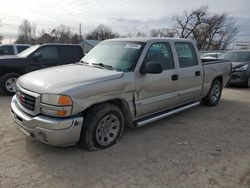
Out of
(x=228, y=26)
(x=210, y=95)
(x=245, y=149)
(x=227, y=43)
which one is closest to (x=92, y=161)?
(x=245, y=149)

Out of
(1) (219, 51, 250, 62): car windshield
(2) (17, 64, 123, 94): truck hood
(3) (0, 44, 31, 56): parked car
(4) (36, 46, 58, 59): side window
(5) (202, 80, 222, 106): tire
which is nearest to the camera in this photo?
(2) (17, 64, 123, 94): truck hood

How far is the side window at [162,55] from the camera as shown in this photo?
438 cm

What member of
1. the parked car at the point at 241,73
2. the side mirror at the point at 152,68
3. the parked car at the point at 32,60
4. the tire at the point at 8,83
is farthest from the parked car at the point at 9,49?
the parked car at the point at 241,73

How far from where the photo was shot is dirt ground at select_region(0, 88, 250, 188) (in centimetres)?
301

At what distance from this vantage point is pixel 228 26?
5131 centimetres

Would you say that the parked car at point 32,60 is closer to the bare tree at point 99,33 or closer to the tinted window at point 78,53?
the tinted window at point 78,53

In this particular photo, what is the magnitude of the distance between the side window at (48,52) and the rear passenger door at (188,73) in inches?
192

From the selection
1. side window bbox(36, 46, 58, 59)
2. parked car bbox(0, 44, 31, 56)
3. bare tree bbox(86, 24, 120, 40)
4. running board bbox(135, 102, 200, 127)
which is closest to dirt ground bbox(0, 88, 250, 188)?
running board bbox(135, 102, 200, 127)

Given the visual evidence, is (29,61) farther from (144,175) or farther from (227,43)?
(227,43)

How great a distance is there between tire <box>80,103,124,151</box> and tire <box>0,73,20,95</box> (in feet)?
16.1

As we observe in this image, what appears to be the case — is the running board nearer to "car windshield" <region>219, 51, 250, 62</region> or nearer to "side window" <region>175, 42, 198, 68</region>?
"side window" <region>175, 42, 198, 68</region>

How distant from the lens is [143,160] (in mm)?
3521

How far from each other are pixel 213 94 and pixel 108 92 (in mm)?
4051

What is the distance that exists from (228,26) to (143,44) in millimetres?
53653
